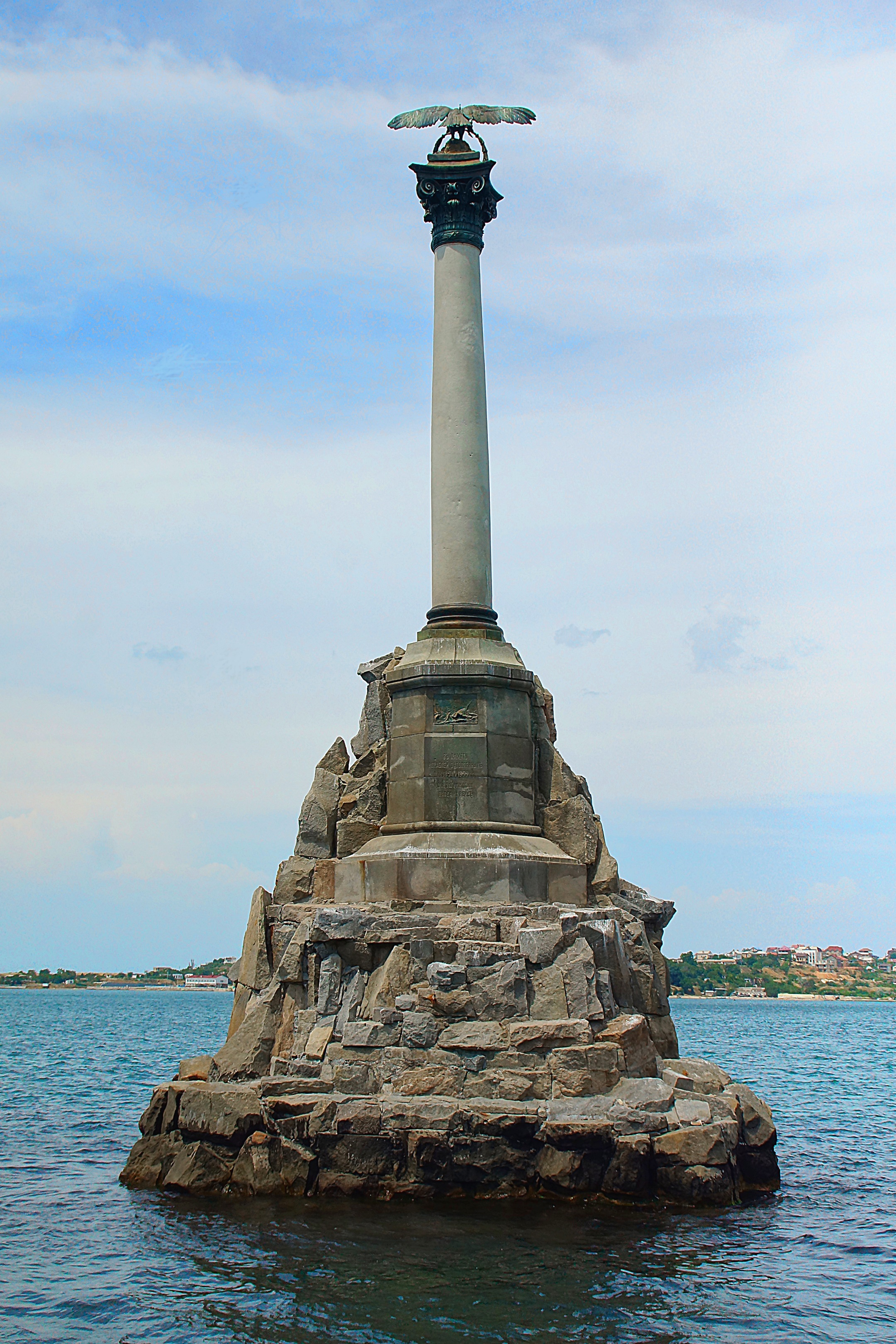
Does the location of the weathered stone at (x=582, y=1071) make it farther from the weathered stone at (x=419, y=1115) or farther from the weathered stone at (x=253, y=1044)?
the weathered stone at (x=253, y=1044)

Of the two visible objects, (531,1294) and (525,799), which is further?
(525,799)

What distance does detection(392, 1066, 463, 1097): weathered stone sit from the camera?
40.3 ft

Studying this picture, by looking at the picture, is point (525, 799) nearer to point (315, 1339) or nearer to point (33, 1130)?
point (315, 1339)

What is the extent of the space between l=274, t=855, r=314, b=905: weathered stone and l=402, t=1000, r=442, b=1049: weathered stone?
9.60 ft

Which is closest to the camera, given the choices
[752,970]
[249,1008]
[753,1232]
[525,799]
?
[753,1232]

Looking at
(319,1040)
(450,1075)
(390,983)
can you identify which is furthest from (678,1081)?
(319,1040)

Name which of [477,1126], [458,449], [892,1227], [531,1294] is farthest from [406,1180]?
[458,449]

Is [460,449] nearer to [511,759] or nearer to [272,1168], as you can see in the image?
[511,759]

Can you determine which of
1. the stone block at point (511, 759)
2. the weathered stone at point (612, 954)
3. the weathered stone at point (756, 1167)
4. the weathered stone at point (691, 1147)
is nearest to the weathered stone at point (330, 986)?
the weathered stone at point (612, 954)

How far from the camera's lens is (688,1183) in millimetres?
11617

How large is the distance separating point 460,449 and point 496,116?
4.55 metres

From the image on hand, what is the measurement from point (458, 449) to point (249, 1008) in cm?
683

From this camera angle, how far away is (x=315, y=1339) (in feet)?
27.7

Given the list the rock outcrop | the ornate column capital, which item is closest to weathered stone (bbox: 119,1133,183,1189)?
the rock outcrop
